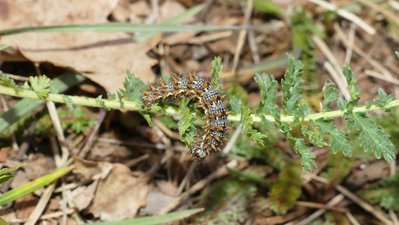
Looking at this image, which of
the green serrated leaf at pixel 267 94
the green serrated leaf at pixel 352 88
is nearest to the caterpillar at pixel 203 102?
the green serrated leaf at pixel 267 94

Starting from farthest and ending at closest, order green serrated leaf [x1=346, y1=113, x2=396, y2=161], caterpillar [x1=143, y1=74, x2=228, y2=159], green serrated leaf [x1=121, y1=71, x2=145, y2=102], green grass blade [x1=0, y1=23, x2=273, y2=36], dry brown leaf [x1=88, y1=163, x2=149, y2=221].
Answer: dry brown leaf [x1=88, y1=163, x2=149, y2=221] < green grass blade [x1=0, y1=23, x2=273, y2=36] < green serrated leaf [x1=121, y1=71, x2=145, y2=102] < caterpillar [x1=143, y1=74, x2=228, y2=159] < green serrated leaf [x1=346, y1=113, x2=396, y2=161]

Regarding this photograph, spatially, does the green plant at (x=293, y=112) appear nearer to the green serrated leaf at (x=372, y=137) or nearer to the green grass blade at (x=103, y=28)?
the green serrated leaf at (x=372, y=137)

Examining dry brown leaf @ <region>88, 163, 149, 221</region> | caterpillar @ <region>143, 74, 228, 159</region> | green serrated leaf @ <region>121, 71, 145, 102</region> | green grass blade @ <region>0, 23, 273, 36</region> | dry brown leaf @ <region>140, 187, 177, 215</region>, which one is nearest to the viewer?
caterpillar @ <region>143, 74, 228, 159</region>

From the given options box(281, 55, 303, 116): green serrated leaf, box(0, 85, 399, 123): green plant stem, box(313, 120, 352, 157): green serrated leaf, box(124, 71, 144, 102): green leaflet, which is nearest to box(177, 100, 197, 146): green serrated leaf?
box(0, 85, 399, 123): green plant stem

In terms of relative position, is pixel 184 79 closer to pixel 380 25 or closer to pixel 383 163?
pixel 383 163

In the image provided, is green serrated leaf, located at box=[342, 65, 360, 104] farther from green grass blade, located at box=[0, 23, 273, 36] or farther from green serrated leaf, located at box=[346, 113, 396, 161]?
green grass blade, located at box=[0, 23, 273, 36]

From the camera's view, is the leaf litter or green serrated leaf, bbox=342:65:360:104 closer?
green serrated leaf, bbox=342:65:360:104

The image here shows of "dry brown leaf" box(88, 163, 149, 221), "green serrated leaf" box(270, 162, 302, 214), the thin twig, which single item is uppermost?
"dry brown leaf" box(88, 163, 149, 221)

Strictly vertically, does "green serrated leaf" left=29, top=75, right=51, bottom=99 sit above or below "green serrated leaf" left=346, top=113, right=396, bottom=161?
above
